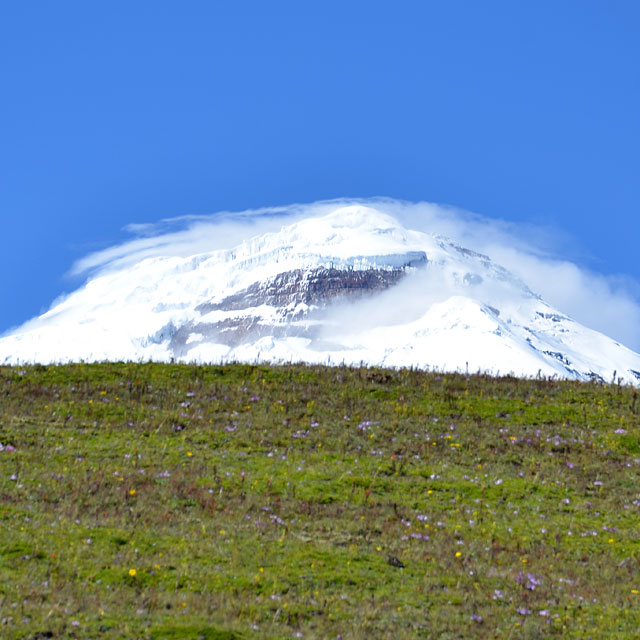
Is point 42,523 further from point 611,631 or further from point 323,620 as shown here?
point 611,631

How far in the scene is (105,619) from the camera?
1226 centimetres

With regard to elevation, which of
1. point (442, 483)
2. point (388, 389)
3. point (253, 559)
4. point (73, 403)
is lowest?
point (253, 559)

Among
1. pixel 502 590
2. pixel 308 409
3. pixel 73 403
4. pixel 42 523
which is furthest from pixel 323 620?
pixel 73 403

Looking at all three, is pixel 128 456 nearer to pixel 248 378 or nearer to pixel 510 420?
pixel 248 378

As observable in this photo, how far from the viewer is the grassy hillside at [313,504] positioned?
44.7ft

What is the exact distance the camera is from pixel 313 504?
19734 mm

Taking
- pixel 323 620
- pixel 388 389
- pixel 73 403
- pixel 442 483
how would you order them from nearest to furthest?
1. pixel 323 620
2. pixel 442 483
3. pixel 73 403
4. pixel 388 389

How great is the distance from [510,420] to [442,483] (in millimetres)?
6837

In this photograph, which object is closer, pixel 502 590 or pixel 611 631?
pixel 611 631

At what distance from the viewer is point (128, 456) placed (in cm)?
2256

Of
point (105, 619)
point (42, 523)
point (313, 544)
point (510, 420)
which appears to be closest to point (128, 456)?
point (42, 523)

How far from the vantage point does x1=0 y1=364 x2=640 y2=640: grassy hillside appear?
1361 centimetres

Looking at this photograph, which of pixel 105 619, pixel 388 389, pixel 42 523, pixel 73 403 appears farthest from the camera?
pixel 388 389

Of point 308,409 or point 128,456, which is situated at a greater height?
point 308,409
